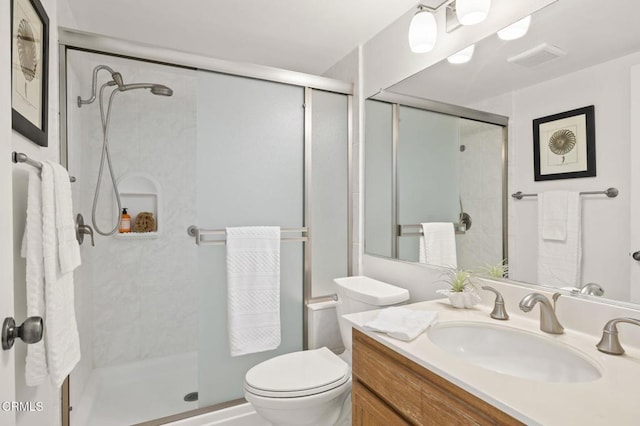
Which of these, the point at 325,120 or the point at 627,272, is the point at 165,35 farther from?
the point at 627,272

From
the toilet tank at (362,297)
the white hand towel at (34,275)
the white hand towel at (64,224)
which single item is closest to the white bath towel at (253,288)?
the toilet tank at (362,297)

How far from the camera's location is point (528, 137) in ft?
3.91

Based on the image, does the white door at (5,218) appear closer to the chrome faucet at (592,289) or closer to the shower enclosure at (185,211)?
the shower enclosure at (185,211)

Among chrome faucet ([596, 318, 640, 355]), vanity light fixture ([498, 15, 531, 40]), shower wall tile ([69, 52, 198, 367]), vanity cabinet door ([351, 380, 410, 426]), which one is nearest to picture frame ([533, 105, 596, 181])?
vanity light fixture ([498, 15, 531, 40])

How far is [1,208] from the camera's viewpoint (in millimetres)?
616

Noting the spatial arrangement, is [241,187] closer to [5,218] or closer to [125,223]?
[125,223]

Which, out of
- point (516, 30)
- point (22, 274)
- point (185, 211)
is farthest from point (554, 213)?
point (185, 211)

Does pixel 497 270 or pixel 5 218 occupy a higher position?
pixel 5 218

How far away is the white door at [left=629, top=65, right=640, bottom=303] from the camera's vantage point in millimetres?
921

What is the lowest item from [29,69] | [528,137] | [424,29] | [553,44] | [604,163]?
[604,163]

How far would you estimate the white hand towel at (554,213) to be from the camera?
1.10 m

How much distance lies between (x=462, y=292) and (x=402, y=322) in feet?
1.16

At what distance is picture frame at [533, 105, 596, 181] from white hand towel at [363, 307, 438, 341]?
2.10 feet

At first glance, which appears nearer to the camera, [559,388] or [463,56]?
[559,388]
